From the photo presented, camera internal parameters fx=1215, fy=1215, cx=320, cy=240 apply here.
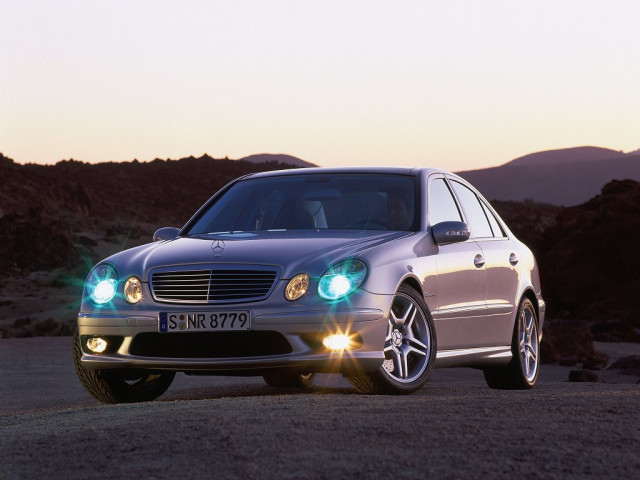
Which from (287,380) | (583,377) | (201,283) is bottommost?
(583,377)

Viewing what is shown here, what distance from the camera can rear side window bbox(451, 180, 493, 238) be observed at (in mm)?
9422

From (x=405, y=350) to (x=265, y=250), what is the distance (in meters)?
1.11

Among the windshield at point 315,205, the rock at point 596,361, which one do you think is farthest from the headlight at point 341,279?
the rock at point 596,361

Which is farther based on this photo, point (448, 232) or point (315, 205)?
point (315, 205)

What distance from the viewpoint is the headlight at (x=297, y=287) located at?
730 centimetres

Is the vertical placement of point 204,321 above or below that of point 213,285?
below

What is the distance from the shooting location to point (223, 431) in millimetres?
5445

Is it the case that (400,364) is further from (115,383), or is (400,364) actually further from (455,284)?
(115,383)

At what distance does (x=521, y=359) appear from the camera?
9.79 m

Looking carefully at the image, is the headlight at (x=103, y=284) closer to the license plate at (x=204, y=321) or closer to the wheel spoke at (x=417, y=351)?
the license plate at (x=204, y=321)

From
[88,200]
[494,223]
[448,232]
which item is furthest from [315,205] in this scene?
[88,200]

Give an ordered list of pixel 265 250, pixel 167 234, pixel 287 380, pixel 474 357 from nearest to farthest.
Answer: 1. pixel 265 250
2. pixel 167 234
3. pixel 474 357
4. pixel 287 380

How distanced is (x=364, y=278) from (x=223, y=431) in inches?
83.7

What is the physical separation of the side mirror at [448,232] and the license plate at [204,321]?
1.64m
